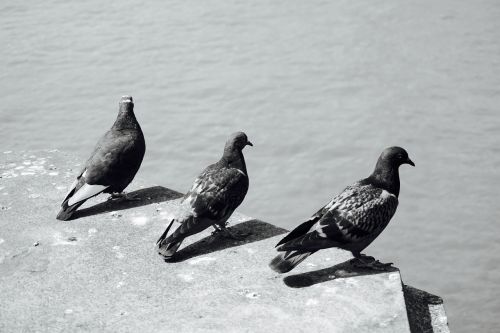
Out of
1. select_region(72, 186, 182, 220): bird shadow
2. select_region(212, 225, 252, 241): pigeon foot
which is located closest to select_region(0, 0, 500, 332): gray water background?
select_region(212, 225, 252, 241): pigeon foot

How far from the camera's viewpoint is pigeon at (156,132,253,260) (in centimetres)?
625

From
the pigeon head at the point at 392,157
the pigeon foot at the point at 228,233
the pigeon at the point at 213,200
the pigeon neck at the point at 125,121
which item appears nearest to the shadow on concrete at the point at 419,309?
the pigeon head at the point at 392,157

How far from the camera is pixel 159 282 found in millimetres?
6004

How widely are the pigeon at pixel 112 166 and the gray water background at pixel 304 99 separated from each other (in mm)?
3575

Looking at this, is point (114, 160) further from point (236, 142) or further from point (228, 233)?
point (228, 233)

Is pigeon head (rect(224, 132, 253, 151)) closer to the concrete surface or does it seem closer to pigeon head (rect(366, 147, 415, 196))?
the concrete surface

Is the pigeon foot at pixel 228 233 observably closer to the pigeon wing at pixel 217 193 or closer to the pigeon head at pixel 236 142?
the pigeon wing at pixel 217 193

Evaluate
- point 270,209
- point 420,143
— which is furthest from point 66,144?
point 420,143

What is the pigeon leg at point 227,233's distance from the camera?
6656 millimetres

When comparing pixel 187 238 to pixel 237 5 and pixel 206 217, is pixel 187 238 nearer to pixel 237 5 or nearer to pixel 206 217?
pixel 206 217

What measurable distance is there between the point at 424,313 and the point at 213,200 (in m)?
1.97

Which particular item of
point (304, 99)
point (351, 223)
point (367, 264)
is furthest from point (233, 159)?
point (304, 99)

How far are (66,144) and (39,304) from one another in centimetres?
752

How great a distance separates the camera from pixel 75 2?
68.1ft
